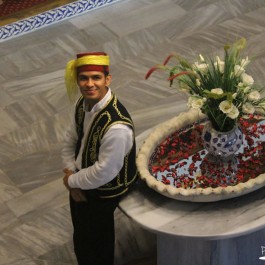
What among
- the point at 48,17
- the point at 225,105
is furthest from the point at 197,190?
the point at 48,17

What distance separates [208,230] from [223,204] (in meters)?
0.16

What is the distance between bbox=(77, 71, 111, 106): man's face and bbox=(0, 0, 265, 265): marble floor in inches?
44.6

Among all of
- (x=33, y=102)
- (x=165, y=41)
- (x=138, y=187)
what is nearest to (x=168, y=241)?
(x=138, y=187)

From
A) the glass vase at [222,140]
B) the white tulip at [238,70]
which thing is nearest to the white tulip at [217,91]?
the white tulip at [238,70]

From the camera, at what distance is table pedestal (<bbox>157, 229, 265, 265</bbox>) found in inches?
104

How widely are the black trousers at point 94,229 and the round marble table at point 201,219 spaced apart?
0.38ft

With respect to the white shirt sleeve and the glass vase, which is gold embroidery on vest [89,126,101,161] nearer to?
the white shirt sleeve

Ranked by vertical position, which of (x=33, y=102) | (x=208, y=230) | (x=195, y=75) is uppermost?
(x=195, y=75)

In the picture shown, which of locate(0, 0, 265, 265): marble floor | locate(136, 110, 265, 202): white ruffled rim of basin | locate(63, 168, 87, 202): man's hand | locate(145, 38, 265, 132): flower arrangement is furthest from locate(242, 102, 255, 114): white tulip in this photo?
locate(0, 0, 265, 265): marble floor

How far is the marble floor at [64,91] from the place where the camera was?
3.29m

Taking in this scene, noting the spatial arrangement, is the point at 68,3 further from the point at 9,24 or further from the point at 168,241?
the point at 168,241

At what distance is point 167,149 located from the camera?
269 centimetres

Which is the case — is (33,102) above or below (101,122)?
below

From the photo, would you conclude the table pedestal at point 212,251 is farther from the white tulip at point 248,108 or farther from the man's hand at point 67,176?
the white tulip at point 248,108
